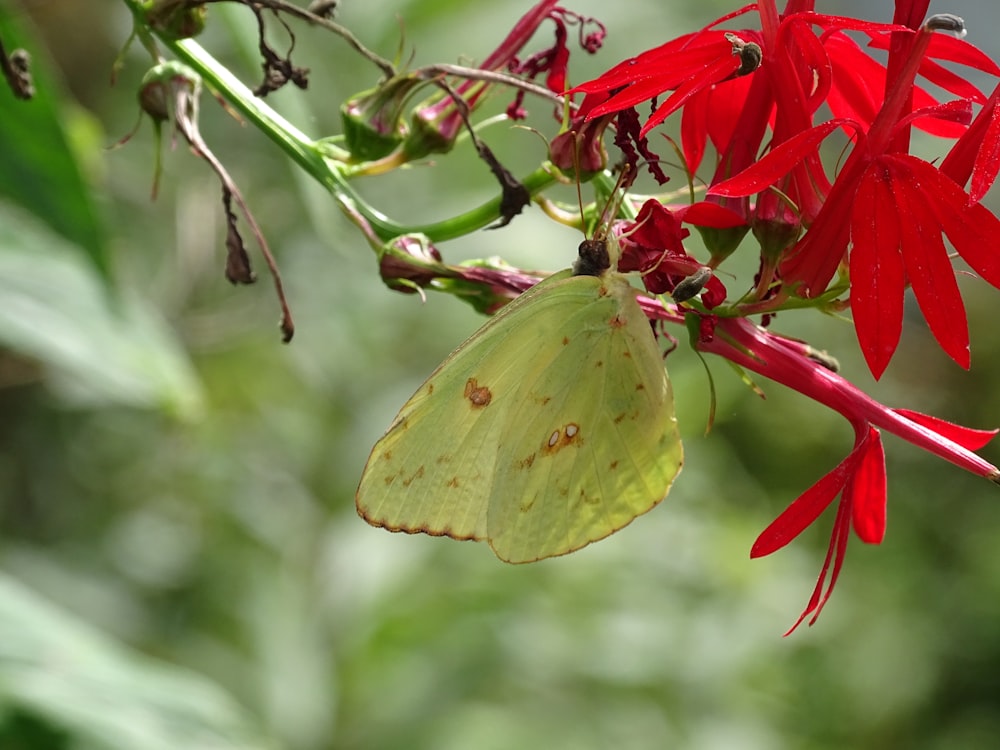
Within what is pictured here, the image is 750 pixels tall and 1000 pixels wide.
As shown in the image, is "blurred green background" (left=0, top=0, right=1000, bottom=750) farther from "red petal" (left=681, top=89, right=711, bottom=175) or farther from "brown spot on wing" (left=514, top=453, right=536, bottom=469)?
"red petal" (left=681, top=89, right=711, bottom=175)

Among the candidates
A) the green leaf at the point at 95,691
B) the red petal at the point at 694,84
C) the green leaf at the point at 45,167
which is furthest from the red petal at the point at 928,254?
the green leaf at the point at 95,691

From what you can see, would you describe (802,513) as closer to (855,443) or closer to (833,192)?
(855,443)

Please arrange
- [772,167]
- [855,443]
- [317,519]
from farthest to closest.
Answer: [317,519]
[855,443]
[772,167]

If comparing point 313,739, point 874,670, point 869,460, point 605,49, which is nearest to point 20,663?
point 313,739

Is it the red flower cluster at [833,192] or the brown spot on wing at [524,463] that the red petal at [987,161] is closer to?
the red flower cluster at [833,192]

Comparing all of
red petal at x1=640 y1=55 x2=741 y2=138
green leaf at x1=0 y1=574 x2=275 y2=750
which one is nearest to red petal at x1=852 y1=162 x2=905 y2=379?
red petal at x1=640 y1=55 x2=741 y2=138

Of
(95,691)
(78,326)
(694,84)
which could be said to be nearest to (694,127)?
(694,84)

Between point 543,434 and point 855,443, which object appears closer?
point 855,443
